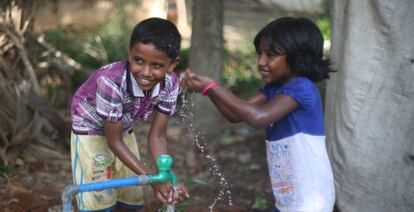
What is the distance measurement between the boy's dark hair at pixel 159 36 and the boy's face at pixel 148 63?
0.06 feet

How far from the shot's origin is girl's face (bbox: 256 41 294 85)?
96.3 inches

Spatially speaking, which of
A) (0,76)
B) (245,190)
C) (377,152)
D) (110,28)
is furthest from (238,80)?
(377,152)

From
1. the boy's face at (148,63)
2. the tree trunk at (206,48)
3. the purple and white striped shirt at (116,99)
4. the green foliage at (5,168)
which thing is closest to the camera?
the boy's face at (148,63)

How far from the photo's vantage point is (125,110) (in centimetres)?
253

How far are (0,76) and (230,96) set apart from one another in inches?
89.8

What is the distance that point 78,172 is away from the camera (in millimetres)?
2674

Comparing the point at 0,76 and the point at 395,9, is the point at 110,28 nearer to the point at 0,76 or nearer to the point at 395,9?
the point at 0,76

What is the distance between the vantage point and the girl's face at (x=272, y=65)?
2.45 meters

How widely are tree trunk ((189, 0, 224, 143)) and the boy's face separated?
2.11 meters

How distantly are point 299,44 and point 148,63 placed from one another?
2.14ft

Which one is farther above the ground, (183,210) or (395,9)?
(395,9)

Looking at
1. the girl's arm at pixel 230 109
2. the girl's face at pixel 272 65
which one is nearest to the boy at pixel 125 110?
the girl's arm at pixel 230 109

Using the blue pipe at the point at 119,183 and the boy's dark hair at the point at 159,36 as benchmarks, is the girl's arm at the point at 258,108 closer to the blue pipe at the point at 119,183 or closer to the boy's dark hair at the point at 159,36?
the boy's dark hair at the point at 159,36

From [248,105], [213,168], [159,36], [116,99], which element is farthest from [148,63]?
[213,168]
